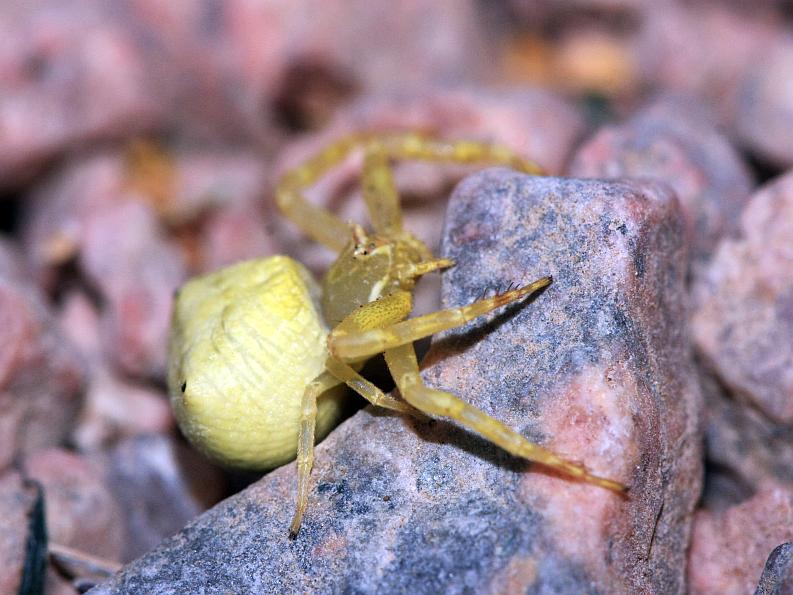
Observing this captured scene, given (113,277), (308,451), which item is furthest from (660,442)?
(113,277)

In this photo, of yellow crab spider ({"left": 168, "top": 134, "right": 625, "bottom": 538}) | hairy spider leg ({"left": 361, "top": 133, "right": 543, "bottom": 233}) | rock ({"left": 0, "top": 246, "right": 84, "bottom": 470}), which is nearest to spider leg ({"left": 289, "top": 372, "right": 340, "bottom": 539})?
yellow crab spider ({"left": 168, "top": 134, "right": 625, "bottom": 538})

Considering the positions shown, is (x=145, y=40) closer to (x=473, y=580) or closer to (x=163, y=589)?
(x=163, y=589)

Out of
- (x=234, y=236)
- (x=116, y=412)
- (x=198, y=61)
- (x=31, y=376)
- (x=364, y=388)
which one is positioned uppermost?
(x=198, y=61)

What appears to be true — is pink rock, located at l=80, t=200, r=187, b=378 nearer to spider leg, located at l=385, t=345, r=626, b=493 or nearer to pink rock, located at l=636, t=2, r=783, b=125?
spider leg, located at l=385, t=345, r=626, b=493

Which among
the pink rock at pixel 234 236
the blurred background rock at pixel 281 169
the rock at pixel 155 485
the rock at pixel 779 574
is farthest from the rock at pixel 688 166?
the rock at pixel 155 485

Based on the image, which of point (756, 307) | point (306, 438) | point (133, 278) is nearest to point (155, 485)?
point (133, 278)

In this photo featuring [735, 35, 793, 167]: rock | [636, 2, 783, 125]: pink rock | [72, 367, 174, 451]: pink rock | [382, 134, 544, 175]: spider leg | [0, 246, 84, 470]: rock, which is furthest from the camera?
[636, 2, 783, 125]: pink rock

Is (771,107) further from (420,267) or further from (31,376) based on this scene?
(31,376)
